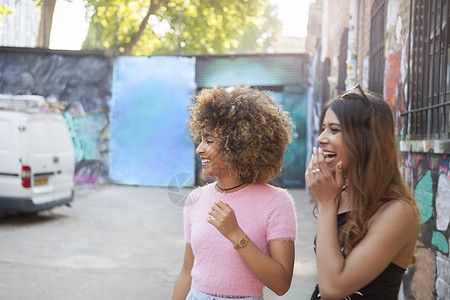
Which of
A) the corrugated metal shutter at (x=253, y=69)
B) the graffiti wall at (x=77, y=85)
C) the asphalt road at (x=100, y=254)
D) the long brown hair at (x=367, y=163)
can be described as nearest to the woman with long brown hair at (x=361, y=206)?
the long brown hair at (x=367, y=163)

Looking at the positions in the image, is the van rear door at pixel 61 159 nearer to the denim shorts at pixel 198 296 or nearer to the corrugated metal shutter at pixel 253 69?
the corrugated metal shutter at pixel 253 69

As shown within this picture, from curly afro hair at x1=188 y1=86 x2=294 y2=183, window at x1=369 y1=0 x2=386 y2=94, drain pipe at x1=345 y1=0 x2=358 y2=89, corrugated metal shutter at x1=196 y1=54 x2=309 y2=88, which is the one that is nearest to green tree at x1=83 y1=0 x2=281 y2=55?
corrugated metal shutter at x1=196 y1=54 x2=309 y2=88

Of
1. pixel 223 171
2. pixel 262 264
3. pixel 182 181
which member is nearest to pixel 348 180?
pixel 262 264

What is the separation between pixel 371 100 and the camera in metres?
1.85

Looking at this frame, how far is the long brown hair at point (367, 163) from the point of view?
69.5 inches

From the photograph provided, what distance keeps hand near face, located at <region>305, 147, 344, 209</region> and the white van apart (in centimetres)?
786

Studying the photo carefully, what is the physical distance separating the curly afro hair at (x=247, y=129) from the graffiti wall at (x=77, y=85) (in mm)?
14434

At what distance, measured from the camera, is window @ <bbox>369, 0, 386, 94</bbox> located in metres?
5.59

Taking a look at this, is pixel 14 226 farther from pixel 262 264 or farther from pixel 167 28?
pixel 167 28

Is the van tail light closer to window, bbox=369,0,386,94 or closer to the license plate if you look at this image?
the license plate

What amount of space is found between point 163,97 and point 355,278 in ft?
48.2

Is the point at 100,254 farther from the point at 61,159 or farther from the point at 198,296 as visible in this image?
the point at 198,296

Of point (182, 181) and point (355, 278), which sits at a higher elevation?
point (182, 181)

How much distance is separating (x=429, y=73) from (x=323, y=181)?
8.73 ft
